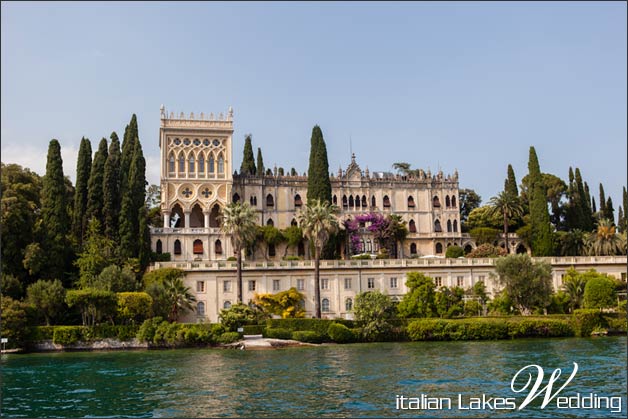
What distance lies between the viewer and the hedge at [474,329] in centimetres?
5291

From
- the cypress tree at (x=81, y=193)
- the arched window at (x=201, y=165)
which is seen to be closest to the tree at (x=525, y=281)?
the arched window at (x=201, y=165)

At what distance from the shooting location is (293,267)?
210 feet

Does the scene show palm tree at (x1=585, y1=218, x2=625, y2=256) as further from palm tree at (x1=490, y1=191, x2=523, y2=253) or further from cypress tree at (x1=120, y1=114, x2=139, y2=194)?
cypress tree at (x1=120, y1=114, x2=139, y2=194)

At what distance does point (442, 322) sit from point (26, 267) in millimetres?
31713

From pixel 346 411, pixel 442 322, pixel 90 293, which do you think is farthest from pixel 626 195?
pixel 346 411

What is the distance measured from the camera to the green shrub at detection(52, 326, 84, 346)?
51.1 metres

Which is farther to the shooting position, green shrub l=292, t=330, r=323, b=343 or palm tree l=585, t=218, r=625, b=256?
palm tree l=585, t=218, r=625, b=256

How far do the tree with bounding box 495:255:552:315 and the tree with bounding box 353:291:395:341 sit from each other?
10.8 meters

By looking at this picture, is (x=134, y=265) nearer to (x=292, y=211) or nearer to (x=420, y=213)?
(x=292, y=211)

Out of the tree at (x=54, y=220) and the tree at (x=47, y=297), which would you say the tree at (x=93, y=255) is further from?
the tree at (x=47, y=297)

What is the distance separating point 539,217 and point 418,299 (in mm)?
23001

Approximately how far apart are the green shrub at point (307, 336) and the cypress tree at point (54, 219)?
20.0m

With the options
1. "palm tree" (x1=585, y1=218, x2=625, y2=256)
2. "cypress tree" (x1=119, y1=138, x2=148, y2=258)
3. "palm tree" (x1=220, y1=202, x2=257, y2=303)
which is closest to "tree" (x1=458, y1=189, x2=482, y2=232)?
"palm tree" (x1=585, y1=218, x2=625, y2=256)

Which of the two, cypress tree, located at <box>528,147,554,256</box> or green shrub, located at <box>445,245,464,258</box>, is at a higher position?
cypress tree, located at <box>528,147,554,256</box>
